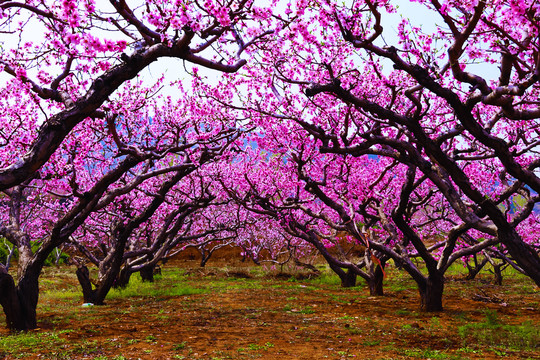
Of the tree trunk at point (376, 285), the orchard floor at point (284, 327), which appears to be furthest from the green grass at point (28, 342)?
the tree trunk at point (376, 285)

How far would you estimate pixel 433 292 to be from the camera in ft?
39.6

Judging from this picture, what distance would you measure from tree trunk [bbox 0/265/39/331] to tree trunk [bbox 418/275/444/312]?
33.5ft

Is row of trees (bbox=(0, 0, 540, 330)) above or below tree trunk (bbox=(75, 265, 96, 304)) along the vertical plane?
above

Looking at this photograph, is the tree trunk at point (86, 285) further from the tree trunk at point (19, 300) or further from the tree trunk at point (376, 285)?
the tree trunk at point (376, 285)

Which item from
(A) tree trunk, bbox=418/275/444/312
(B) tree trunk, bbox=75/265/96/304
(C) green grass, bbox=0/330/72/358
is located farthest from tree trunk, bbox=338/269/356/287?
(C) green grass, bbox=0/330/72/358

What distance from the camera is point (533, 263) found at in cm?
770

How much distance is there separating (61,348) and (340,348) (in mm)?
5133

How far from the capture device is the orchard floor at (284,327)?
7.59m

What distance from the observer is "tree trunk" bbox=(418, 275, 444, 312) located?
12.0 metres

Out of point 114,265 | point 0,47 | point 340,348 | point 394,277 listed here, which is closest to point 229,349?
point 340,348

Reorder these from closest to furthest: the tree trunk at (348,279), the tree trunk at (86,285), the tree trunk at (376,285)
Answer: the tree trunk at (86,285) → the tree trunk at (376,285) → the tree trunk at (348,279)

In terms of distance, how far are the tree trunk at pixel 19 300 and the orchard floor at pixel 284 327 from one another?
1.30ft

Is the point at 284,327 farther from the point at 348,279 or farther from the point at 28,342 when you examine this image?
the point at 348,279

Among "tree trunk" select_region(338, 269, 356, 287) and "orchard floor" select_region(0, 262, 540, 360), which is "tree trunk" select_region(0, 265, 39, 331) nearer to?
"orchard floor" select_region(0, 262, 540, 360)
